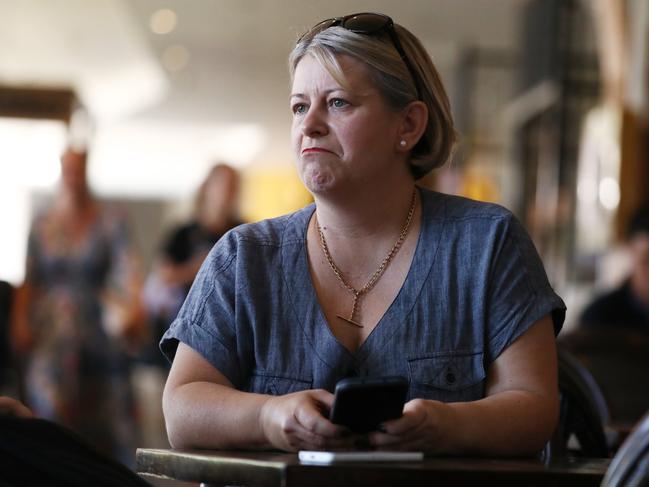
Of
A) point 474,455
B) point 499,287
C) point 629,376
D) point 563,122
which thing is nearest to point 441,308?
point 499,287

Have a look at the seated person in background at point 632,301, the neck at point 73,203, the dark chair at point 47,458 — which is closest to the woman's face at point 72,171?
the neck at point 73,203

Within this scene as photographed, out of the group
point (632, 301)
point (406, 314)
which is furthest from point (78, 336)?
point (406, 314)

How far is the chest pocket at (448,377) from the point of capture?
168 centimetres

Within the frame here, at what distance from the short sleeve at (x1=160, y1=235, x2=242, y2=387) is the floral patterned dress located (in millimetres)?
3675

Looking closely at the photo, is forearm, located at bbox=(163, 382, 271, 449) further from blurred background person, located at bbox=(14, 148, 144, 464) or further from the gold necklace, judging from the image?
blurred background person, located at bbox=(14, 148, 144, 464)

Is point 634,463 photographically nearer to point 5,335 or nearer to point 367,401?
point 367,401

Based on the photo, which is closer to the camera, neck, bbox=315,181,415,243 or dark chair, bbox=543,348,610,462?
neck, bbox=315,181,415,243

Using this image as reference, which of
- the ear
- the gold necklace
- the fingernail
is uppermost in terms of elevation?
the ear

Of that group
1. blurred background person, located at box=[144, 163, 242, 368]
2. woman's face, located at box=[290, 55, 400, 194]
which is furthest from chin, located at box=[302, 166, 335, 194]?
blurred background person, located at box=[144, 163, 242, 368]

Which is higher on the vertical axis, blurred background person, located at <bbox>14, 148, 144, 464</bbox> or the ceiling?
the ceiling

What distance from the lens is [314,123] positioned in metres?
1.74

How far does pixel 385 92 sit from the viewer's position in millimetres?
1798

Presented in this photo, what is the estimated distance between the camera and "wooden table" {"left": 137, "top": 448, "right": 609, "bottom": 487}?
1236 millimetres

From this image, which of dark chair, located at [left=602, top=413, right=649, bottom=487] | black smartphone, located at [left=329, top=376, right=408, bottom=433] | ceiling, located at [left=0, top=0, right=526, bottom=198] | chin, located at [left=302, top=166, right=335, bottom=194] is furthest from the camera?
ceiling, located at [left=0, top=0, right=526, bottom=198]
